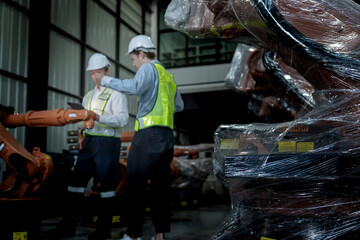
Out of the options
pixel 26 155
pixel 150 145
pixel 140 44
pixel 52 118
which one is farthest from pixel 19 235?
pixel 140 44

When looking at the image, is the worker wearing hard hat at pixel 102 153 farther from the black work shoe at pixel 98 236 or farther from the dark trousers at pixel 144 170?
the dark trousers at pixel 144 170

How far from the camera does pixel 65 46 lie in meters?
9.05

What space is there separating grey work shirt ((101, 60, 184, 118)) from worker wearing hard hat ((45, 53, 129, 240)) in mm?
770

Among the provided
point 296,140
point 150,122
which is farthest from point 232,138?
point 150,122

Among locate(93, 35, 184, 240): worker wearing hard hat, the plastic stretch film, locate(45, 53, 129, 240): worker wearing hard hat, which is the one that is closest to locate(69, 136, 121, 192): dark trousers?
locate(45, 53, 129, 240): worker wearing hard hat

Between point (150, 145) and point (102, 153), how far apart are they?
38.5 inches

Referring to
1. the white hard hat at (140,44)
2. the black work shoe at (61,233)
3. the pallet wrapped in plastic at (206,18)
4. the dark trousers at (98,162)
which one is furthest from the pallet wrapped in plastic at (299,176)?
the black work shoe at (61,233)

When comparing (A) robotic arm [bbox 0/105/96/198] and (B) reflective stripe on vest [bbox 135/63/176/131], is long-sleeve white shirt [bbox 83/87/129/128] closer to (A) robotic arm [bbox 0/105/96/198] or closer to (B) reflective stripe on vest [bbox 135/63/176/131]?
(A) robotic arm [bbox 0/105/96/198]

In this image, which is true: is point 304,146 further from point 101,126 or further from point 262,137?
point 101,126

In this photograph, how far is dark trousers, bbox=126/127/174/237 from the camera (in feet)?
8.64

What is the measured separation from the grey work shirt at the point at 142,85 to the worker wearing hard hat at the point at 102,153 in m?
0.77

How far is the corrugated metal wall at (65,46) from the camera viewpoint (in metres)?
7.29

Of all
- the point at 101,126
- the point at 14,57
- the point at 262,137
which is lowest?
the point at 262,137

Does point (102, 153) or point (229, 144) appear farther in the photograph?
point (102, 153)
